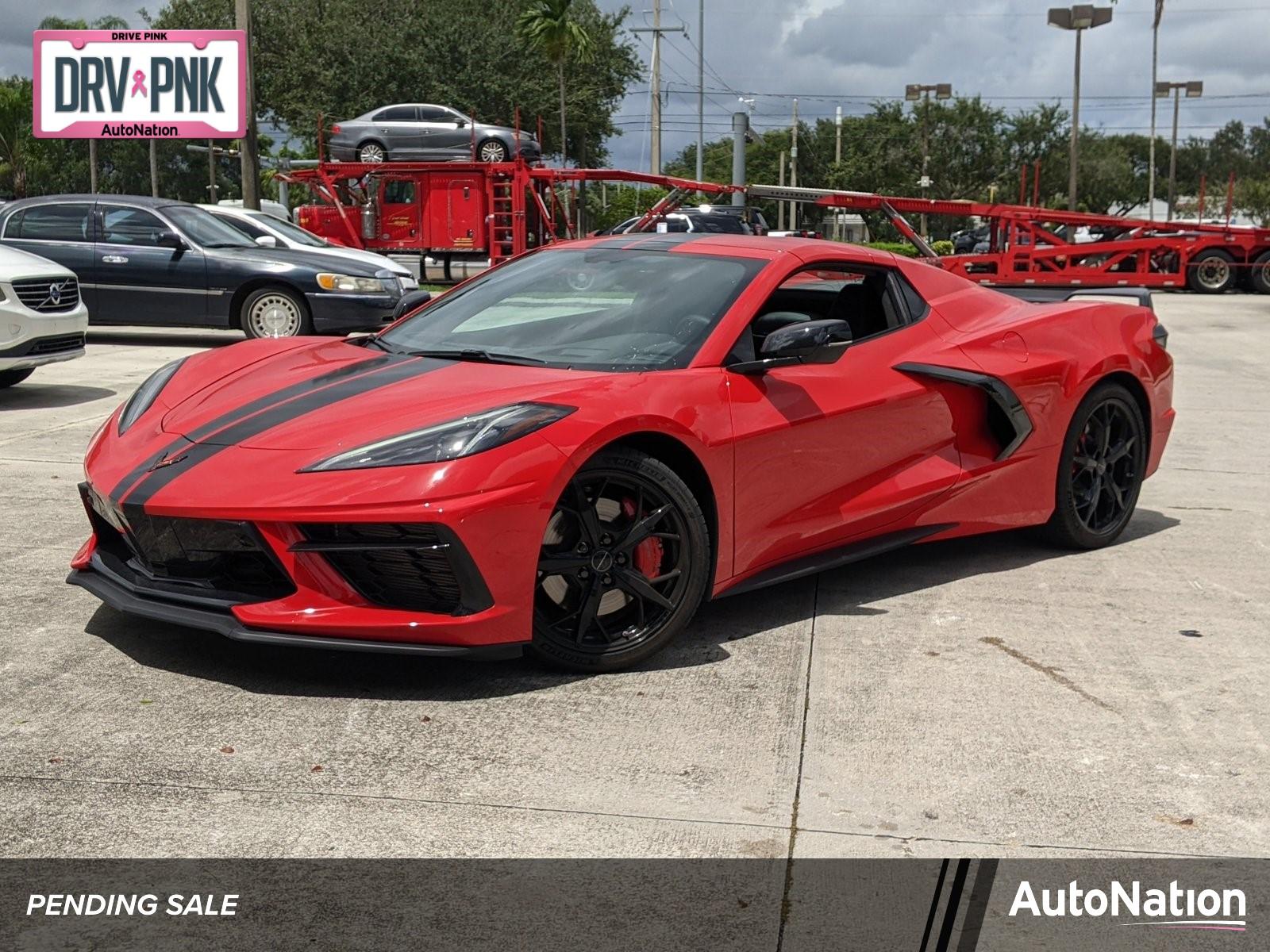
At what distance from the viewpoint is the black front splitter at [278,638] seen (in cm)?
383

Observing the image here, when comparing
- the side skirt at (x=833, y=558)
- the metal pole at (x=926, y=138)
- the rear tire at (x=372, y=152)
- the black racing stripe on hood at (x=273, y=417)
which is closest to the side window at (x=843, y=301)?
the side skirt at (x=833, y=558)

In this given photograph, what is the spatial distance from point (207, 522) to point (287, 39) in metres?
56.4

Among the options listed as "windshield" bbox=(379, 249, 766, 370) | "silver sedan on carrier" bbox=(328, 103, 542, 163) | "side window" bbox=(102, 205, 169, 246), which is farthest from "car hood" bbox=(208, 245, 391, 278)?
"silver sedan on carrier" bbox=(328, 103, 542, 163)

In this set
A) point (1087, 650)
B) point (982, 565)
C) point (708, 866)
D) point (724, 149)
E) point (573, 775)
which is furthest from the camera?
point (724, 149)

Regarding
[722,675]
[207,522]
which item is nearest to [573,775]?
[722,675]

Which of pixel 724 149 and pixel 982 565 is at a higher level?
pixel 724 149

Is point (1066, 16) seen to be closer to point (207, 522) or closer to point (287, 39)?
point (287, 39)

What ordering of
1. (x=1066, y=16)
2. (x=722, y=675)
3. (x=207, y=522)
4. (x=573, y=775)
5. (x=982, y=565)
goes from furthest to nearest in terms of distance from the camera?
(x=1066, y=16) < (x=982, y=565) < (x=722, y=675) < (x=207, y=522) < (x=573, y=775)

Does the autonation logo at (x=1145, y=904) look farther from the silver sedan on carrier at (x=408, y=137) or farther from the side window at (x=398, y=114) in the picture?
the side window at (x=398, y=114)

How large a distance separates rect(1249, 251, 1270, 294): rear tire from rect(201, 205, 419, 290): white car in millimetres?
18397

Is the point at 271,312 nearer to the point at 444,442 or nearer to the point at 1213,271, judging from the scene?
the point at 444,442

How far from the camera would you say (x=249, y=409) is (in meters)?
4.36

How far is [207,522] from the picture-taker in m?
3.88

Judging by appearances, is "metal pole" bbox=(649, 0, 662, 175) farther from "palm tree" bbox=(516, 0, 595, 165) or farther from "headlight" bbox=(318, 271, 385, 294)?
"headlight" bbox=(318, 271, 385, 294)
